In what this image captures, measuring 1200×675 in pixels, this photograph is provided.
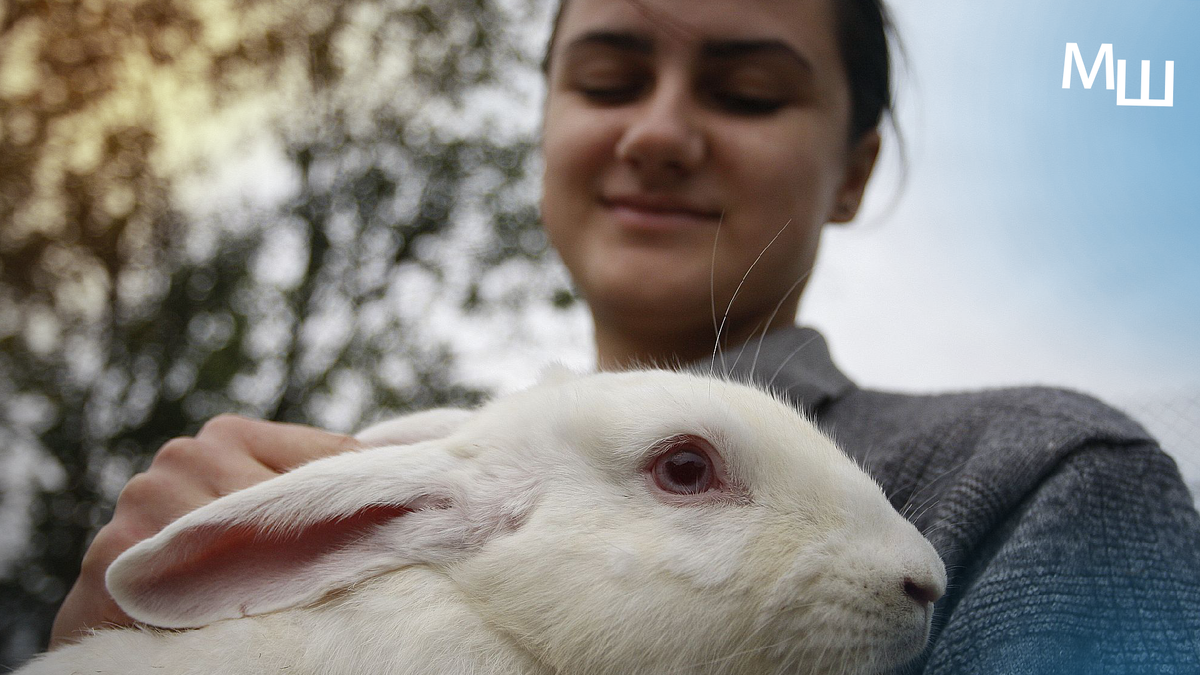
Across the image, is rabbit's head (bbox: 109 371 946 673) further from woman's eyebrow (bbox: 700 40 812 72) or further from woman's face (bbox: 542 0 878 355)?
woman's eyebrow (bbox: 700 40 812 72)

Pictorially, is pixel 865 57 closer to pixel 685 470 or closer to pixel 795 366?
pixel 795 366

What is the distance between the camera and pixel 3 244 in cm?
681

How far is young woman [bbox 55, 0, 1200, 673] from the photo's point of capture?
112 centimetres

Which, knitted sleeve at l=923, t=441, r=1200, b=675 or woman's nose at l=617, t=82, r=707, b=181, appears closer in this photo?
knitted sleeve at l=923, t=441, r=1200, b=675

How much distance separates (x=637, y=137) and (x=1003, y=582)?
1.13 m

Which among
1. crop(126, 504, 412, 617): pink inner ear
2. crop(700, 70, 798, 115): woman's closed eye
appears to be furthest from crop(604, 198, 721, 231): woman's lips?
crop(126, 504, 412, 617): pink inner ear

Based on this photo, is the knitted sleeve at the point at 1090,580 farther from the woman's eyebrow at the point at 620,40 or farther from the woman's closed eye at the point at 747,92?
the woman's eyebrow at the point at 620,40

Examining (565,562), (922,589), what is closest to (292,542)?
(565,562)

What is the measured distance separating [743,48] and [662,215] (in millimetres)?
412

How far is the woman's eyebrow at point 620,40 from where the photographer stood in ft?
6.17

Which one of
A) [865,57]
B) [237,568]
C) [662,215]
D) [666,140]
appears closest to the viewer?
[237,568]

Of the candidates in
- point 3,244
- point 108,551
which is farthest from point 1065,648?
point 3,244

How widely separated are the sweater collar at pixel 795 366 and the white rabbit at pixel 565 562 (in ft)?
1.45

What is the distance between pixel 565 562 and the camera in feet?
3.62
